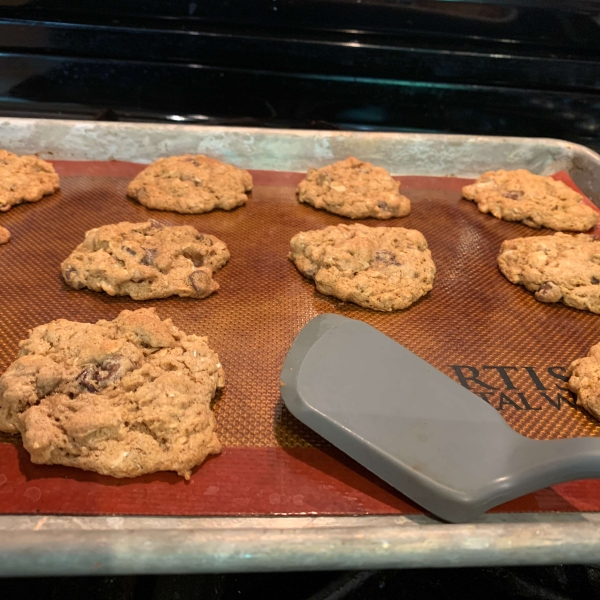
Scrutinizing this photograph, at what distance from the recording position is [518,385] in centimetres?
138

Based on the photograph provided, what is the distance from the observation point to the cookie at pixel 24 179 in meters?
1.85

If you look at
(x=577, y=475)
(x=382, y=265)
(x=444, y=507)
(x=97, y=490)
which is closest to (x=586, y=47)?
(x=382, y=265)

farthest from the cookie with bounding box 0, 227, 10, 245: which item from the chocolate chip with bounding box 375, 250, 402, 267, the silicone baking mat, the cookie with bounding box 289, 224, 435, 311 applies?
the chocolate chip with bounding box 375, 250, 402, 267

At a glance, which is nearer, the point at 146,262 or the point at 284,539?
the point at 284,539

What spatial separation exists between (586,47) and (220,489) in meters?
2.19

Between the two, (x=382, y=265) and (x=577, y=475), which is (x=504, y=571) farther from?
(x=382, y=265)

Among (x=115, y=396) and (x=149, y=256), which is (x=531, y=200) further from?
(x=115, y=396)

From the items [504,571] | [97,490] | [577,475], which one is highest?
[577,475]

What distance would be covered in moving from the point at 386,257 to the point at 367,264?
0.26ft

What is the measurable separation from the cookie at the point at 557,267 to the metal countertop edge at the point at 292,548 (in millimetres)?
874

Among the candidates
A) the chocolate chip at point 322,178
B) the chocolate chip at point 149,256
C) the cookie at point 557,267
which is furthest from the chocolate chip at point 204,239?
the cookie at point 557,267

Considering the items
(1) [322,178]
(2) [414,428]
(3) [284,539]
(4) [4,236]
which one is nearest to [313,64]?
(1) [322,178]

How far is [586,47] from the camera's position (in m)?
2.07

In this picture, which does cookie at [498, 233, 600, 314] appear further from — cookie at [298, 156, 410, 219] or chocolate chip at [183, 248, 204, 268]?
chocolate chip at [183, 248, 204, 268]
